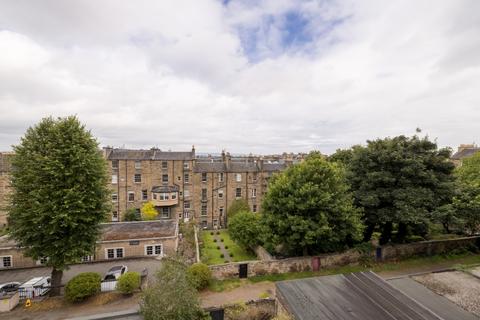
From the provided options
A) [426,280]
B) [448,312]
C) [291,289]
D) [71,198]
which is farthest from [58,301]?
[426,280]

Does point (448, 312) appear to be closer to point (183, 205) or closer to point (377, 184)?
point (377, 184)

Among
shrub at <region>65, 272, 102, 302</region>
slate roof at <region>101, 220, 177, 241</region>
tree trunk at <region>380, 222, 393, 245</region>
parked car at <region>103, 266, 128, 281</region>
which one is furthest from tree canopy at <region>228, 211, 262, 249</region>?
shrub at <region>65, 272, 102, 302</region>

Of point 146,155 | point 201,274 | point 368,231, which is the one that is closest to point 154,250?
point 201,274

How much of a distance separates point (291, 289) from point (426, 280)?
9.25 meters

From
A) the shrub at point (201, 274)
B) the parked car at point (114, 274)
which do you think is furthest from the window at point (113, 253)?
the shrub at point (201, 274)

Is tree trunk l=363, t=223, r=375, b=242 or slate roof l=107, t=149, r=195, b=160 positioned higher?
slate roof l=107, t=149, r=195, b=160

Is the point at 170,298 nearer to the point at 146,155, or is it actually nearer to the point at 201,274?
the point at 201,274

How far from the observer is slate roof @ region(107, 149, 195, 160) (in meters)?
38.6

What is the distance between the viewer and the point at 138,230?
26812 mm

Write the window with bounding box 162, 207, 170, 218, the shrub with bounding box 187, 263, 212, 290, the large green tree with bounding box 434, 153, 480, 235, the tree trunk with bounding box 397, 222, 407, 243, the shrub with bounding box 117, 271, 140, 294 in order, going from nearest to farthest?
the shrub with bounding box 117, 271, 140, 294
the shrub with bounding box 187, 263, 212, 290
the large green tree with bounding box 434, 153, 480, 235
the tree trunk with bounding box 397, 222, 407, 243
the window with bounding box 162, 207, 170, 218

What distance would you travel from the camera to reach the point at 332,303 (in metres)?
10.9

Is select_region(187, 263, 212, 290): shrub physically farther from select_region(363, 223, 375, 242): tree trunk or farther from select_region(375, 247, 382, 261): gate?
select_region(363, 223, 375, 242): tree trunk

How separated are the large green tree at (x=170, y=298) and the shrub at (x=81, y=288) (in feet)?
20.4

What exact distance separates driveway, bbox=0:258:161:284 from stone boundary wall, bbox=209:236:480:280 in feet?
23.0
